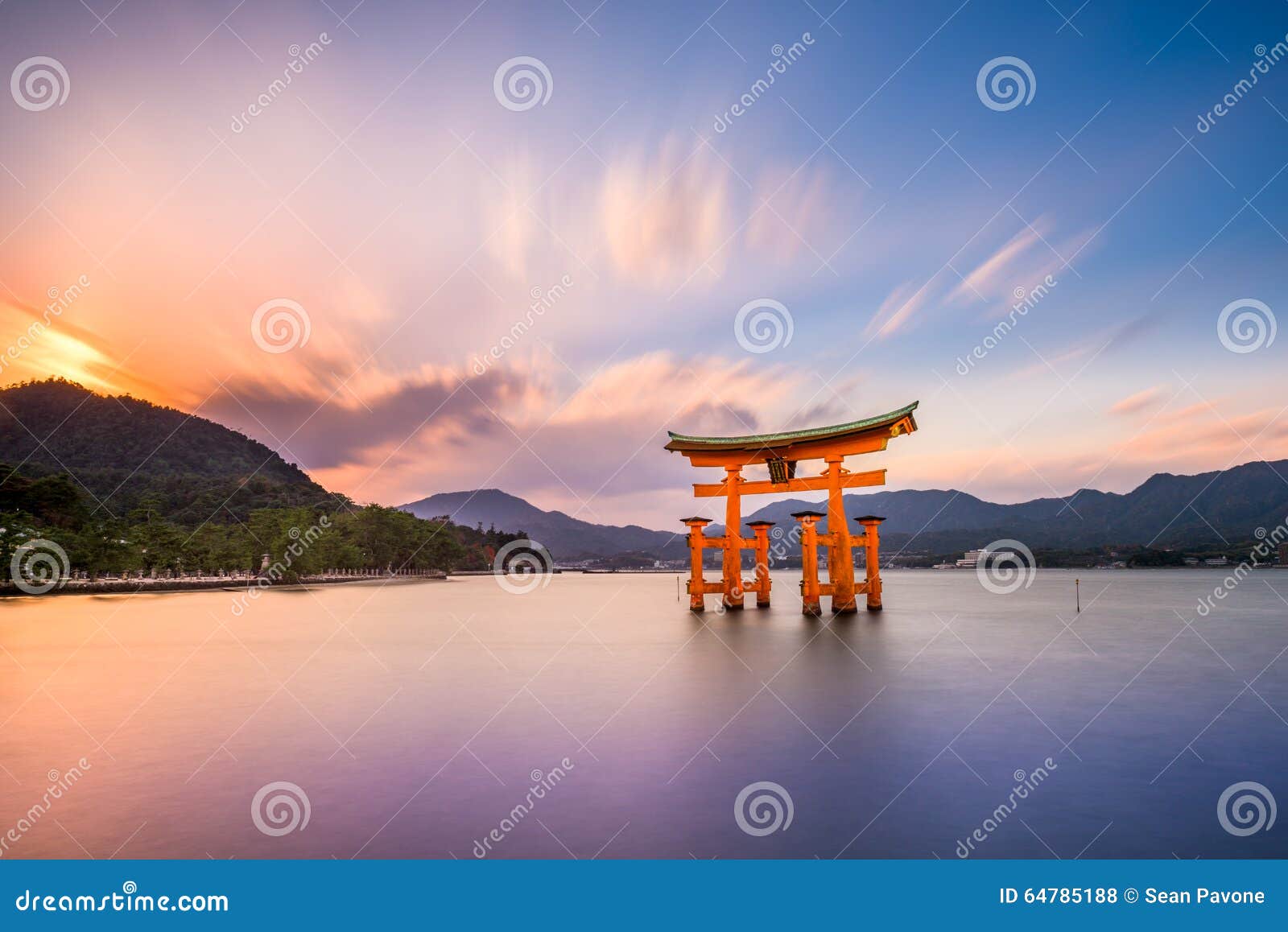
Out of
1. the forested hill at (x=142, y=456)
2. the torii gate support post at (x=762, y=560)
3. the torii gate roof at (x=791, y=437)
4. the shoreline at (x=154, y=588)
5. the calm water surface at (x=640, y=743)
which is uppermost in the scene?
the forested hill at (x=142, y=456)

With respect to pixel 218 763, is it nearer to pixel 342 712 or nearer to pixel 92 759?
pixel 92 759

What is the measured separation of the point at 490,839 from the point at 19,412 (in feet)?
704

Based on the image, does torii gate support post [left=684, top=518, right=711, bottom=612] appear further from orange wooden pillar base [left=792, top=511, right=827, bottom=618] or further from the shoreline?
the shoreline

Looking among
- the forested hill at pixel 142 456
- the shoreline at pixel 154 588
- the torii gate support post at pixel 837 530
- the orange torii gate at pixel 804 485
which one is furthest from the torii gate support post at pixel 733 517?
the forested hill at pixel 142 456

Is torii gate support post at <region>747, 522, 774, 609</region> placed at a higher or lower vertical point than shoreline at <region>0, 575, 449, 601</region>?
higher

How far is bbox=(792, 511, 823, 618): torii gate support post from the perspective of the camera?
3000 centimetres

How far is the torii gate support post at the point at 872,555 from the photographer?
30441 mm

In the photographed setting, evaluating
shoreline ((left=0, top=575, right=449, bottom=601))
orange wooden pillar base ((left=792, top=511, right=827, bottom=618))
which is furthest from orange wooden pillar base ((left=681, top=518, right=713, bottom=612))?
shoreline ((left=0, top=575, right=449, bottom=601))

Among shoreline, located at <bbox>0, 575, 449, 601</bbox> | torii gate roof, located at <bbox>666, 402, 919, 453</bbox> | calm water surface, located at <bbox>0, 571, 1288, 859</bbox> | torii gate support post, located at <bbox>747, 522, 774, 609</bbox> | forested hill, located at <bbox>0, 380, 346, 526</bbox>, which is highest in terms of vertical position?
forested hill, located at <bbox>0, 380, 346, 526</bbox>

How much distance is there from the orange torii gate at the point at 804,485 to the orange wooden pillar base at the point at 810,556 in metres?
0.04

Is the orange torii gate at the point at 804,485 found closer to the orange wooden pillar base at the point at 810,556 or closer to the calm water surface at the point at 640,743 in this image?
the orange wooden pillar base at the point at 810,556

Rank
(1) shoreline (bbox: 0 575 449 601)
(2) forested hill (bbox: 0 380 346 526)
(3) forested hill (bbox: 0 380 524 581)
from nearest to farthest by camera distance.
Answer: (1) shoreline (bbox: 0 575 449 601), (3) forested hill (bbox: 0 380 524 581), (2) forested hill (bbox: 0 380 346 526)

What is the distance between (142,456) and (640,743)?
167041mm

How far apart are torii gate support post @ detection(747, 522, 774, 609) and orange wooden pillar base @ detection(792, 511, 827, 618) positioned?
190cm
